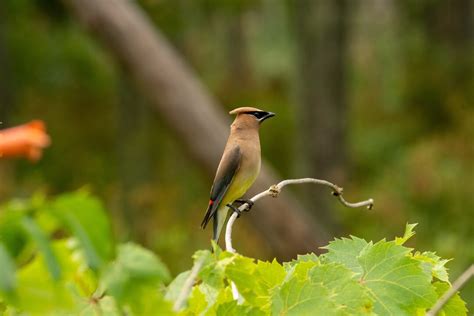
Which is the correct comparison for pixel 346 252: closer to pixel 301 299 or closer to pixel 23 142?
pixel 301 299

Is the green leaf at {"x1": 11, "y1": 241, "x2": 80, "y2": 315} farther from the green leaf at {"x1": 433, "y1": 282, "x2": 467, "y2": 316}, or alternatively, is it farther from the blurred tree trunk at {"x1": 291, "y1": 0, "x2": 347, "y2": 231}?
the blurred tree trunk at {"x1": 291, "y1": 0, "x2": 347, "y2": 231}

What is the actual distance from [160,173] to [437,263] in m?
15.5

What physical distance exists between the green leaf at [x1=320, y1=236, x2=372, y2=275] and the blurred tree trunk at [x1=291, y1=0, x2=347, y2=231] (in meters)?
9.23

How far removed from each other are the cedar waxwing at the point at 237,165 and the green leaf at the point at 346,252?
2.43ft

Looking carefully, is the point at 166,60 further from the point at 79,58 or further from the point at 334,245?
the point at 79,58

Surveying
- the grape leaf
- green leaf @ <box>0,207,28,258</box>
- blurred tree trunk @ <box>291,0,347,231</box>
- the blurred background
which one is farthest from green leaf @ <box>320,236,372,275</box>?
blurred tree trunk @ <box>291,0,347,231</box>

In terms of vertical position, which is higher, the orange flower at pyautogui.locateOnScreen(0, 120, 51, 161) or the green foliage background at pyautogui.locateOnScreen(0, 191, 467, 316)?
the orange flower at pyautogui.locateOnScreen(0, 120, 51, 161)

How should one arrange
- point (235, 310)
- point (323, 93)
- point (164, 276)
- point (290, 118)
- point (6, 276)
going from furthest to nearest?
point (290, 118)
point (323, 93)
point (235, 310)
point (164, 276)
point (6, 276)

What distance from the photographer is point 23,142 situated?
41.3 inches

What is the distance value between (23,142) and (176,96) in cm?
595

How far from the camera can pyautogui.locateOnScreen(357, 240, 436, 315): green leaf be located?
1.57m

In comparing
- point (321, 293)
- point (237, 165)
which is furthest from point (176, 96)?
point (321, 293)

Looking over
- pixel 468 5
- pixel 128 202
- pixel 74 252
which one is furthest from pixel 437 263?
pixel 468 5

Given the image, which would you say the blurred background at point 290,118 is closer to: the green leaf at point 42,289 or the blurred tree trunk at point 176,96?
the blurred tree trunk at point 176,96
